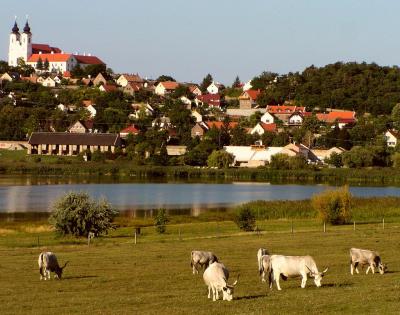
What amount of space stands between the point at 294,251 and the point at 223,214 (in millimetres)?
27228

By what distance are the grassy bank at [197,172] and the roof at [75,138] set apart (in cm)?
1260

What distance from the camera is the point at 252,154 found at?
118750 millimetres

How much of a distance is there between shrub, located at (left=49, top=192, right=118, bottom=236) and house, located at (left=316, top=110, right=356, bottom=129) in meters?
98.6

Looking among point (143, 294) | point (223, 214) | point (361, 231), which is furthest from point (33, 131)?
point (143, 294)

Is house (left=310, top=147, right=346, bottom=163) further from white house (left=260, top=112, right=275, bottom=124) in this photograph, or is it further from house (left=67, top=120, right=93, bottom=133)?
house (left=67, top=120, right=93, bottom=133)

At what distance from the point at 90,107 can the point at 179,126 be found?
60.6ft

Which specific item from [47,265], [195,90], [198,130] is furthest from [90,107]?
[47,265]

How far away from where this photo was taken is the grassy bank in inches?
4053

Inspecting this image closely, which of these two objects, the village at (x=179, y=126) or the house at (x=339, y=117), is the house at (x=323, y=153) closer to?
the village at (x=179, y=126)

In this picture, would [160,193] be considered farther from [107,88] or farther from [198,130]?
[107,88]

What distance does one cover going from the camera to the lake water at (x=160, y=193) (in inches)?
2549

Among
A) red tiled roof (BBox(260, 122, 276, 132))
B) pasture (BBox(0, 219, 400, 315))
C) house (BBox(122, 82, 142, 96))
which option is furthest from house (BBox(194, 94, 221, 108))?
pasture (BBox(0, 219, 400, 315))

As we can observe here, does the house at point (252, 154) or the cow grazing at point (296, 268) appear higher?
the house at point (252, 154)

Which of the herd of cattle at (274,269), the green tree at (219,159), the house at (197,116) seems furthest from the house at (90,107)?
the herd of cattle at (274,269)
